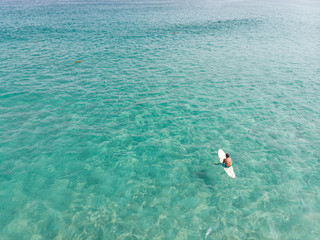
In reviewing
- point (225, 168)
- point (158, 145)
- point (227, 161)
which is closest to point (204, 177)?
point (225, 168)

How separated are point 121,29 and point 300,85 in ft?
185

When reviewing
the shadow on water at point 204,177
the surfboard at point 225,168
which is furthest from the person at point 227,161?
the shadow on water at point 204,177

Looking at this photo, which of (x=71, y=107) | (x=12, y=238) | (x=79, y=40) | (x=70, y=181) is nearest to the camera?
(x=12, y=238)

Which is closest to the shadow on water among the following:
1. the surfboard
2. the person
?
the surfboard

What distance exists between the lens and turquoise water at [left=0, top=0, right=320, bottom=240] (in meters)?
14.0

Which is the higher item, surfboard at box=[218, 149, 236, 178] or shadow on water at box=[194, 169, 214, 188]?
surfboard at box=[218, 149, 236, 178]

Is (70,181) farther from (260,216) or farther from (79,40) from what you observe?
(79,40)

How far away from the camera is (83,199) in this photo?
1520 cm

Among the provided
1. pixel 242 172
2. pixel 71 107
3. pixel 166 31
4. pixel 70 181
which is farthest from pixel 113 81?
pixel 166 31

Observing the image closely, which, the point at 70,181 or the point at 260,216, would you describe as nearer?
the point at 260,216

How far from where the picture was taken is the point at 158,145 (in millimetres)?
20438

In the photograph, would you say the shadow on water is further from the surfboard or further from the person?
the person

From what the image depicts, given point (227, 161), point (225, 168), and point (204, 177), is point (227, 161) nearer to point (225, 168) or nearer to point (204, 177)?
point (225, 168)

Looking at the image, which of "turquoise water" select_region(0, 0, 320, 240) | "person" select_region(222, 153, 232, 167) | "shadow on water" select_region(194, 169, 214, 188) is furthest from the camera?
"person" select_region(222, 153, 232, 167)
